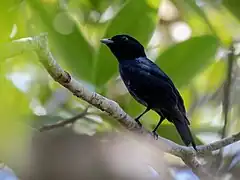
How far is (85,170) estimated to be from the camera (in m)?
0.88

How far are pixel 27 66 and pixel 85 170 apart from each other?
455 mm

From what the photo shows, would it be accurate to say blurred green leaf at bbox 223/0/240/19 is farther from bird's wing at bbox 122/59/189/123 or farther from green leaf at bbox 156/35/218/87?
bird's wing at bbox 122/59/189/123

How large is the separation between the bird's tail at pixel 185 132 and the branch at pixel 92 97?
1.3 inches

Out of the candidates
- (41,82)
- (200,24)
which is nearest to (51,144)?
(41,82)

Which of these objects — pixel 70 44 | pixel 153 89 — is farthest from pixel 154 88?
pixel 70 44

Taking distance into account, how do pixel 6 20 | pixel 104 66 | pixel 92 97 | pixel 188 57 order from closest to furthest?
pixel 6 20, pixel 92 97, pixel 104 66, pixel 188 57

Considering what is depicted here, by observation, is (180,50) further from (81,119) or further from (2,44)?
(2,44)

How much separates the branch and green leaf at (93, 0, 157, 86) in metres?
0.18

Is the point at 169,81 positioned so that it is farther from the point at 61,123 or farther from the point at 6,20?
the point at 6,20

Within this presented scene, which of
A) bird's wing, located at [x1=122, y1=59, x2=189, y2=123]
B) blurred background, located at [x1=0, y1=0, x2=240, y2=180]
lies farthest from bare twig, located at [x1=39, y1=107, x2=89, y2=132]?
bird's wing, located at [x1=122, y1=59, x2=189, y2=123]

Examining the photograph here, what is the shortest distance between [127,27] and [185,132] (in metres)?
0.34

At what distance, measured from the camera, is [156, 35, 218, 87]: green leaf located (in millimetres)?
1490

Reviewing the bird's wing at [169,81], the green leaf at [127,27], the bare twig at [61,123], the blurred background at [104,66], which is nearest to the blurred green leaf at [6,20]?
the blurred background at [104,66]

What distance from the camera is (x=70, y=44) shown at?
1.42 meters
